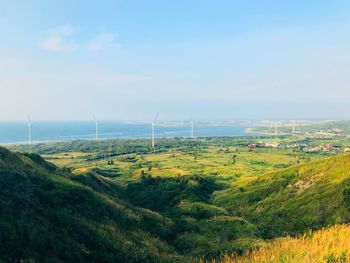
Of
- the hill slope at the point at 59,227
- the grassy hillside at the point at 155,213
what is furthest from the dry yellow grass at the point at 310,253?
the hill slope at the point at 59,227

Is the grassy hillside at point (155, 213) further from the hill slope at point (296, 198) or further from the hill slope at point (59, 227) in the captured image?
the hill slope at point (296, 198)

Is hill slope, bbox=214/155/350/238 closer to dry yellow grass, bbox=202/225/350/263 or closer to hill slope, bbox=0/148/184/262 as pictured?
hill slope, bbox=0/148/184/262

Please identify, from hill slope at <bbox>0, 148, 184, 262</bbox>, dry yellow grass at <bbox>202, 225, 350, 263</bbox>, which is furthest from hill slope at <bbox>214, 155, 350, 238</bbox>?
dry yellow grass at <bbox>202, 225, 350, 263</bbox>

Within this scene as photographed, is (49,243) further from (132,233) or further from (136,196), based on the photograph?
(136,196)

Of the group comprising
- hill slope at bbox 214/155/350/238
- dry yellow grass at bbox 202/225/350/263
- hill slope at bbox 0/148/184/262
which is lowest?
hill slope at bbox 214/155/350/238

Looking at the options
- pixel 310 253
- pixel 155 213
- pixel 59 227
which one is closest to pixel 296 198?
pixel 155 213

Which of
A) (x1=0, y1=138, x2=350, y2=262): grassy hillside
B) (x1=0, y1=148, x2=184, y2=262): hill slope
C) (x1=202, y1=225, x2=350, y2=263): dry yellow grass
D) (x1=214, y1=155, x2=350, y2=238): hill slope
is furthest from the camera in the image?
(x1=214, y1=155, x2=350, y2=238): hill slope

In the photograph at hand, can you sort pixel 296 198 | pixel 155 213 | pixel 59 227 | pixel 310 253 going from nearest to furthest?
pixel 310 253
pixel 59 227
pixel 155 213
pixel 296 198

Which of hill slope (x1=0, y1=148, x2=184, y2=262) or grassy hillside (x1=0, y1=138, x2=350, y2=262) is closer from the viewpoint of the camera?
hill slope (x1=0, y1=148, x2=184, y2=262)

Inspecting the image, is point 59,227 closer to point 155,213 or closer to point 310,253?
point 310,253
